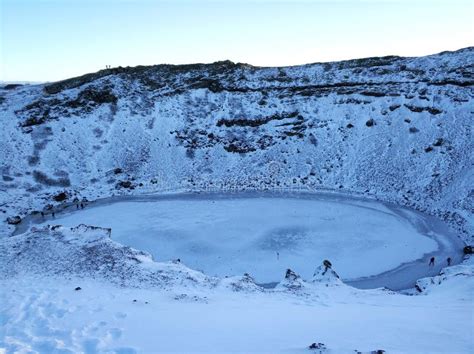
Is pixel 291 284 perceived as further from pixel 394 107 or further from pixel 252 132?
pixel 394 107

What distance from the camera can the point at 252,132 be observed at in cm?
4922

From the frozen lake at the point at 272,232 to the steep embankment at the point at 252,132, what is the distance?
411 centimetres

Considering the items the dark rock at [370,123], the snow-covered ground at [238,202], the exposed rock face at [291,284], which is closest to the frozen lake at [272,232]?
the snow-covered ground at [238,202]

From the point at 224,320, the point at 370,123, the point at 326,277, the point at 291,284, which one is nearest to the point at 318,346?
the point at 224,320

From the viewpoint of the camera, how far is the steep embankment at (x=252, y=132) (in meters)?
38.4

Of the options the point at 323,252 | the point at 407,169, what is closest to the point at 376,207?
the point at 407,169

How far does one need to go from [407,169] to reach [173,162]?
2513cm

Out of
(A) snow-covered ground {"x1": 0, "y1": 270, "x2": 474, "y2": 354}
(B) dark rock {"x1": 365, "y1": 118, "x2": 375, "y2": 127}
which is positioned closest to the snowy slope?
(A) snow-covered ground {"x1": 0, "y1": 270, "x2": 474, "y2": 354}

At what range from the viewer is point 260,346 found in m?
8.68

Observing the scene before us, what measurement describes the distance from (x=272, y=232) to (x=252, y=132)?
905 inches

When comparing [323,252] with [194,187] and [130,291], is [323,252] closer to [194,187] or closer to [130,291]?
[130,291]

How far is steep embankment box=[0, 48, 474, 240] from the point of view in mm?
38406

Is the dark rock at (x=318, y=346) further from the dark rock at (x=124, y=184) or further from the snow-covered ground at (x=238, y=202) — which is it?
the dark rock at (x=124, y=184)

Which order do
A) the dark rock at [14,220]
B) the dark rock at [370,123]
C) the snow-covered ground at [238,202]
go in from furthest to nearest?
the dark rock at [370,123] → the dark rock at [14,220] → the snow-covered ground at [238,202]
